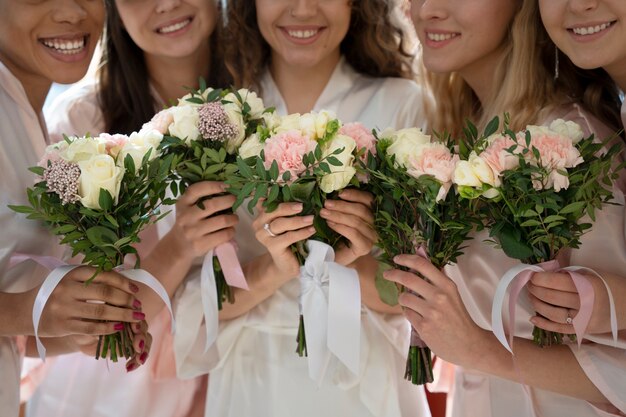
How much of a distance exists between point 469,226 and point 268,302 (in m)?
0.93

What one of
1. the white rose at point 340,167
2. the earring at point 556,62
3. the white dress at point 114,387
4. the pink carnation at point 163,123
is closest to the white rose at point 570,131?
the earring at point 556,62

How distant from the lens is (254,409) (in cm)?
278

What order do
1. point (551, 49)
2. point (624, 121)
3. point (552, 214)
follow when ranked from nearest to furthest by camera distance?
point (552, 214), point (624, 121), point (551, 49)

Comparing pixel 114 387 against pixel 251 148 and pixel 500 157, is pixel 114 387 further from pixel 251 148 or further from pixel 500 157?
pixel 500 157

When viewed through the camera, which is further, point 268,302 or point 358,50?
point 358,50

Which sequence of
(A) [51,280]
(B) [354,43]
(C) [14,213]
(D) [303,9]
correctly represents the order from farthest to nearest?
1. (B) [354,43]
2. (D) [303,9]
3. (C) [14,213]
4. (A) [51,280]

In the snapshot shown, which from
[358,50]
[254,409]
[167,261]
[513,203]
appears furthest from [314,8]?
[254,409]

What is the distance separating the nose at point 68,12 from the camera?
8.86 feet

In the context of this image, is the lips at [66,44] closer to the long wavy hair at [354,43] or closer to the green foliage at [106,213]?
the long wavy hair at [354,43]

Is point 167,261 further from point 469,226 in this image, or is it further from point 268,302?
Result: point 469,226

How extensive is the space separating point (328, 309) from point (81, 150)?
823 mm

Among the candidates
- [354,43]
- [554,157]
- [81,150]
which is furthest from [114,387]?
[554,157]

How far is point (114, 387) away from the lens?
2998mm

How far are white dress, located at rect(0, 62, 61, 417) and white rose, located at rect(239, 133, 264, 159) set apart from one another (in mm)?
715
